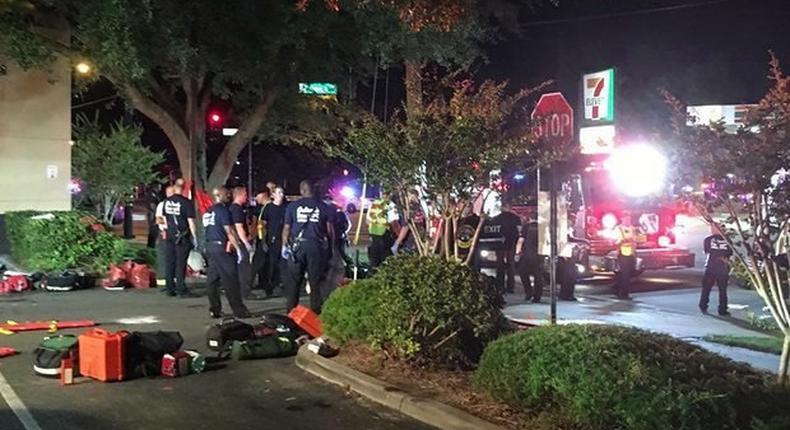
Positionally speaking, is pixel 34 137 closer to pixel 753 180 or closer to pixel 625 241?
pixel 625 241

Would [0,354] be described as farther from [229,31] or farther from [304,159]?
[304,159]

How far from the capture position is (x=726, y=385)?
20.0 ft

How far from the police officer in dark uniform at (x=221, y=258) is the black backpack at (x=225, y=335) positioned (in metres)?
2.17

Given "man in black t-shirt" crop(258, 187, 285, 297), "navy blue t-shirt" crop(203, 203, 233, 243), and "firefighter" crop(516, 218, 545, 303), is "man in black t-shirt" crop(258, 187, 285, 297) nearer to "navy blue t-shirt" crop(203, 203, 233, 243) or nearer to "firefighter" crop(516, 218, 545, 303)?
"navy blue t-shirt" crop(203, 203, 233, 243)

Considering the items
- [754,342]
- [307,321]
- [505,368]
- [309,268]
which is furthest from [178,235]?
[754,342]

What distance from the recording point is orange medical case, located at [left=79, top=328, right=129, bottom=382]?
8.04m

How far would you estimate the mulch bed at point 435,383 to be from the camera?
6.69 meters

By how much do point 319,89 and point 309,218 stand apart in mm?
8944

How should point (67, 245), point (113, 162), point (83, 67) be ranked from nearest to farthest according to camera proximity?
1. point (67, 245)
2. point (83, 67)
3. point (113, 162)

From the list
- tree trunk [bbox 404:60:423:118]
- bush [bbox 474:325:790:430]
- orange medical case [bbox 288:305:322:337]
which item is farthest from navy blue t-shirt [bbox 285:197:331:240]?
bush [bbox 474:325:790:430]

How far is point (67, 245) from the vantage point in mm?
16250

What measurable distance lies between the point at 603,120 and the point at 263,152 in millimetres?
38332

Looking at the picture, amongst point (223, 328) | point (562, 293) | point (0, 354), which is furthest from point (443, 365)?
point (562, 293)

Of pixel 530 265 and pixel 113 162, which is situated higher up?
pixel 113 162
